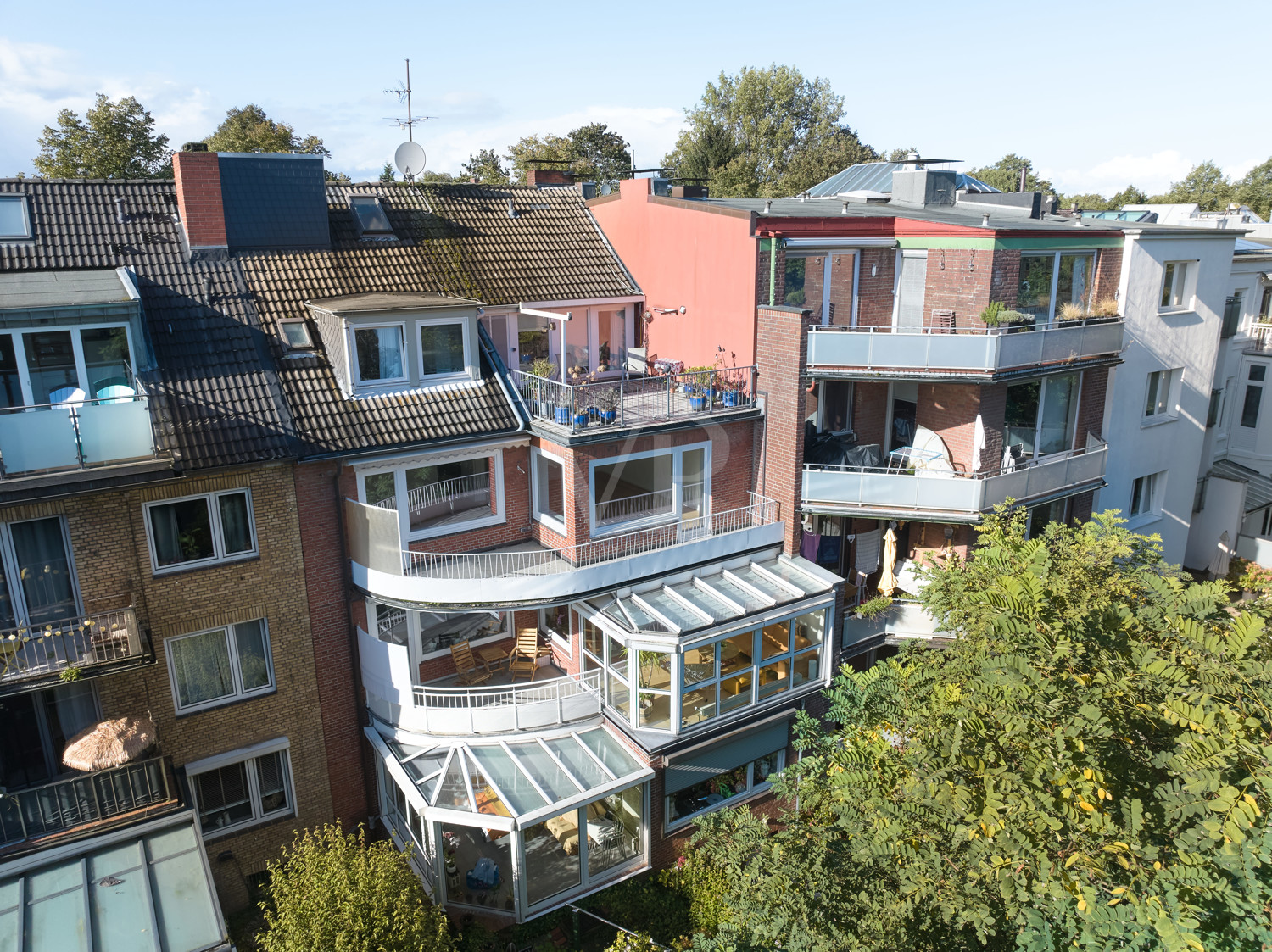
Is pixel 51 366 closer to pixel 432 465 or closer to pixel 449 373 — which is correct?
pixel 432 465

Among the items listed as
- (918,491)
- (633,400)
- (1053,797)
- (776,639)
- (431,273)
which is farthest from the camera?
(431,273)

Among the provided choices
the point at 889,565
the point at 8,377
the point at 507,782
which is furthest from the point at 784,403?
the point at 8,377

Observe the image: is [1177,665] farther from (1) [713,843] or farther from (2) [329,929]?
(2) [329,929]

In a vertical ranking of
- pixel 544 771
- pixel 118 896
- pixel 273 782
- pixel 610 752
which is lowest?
pixel 273 782

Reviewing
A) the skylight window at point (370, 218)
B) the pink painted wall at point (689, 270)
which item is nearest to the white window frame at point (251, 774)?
the skylight window at point (370, 218)

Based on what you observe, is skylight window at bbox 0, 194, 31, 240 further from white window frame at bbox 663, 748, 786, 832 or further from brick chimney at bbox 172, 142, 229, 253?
white window frame at bbox 663, 748, 786, 832

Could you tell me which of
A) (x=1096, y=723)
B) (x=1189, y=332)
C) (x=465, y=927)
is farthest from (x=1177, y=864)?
(x=1189, y=332)

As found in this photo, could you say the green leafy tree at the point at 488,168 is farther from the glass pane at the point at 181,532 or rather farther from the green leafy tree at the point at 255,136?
the glass pane at the point at 181,532
